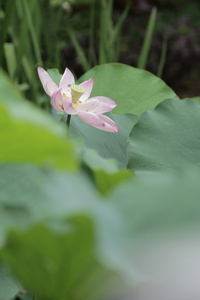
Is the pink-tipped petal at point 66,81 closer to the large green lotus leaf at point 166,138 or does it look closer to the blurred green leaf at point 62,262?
the large green lotus leaf at point 166,138

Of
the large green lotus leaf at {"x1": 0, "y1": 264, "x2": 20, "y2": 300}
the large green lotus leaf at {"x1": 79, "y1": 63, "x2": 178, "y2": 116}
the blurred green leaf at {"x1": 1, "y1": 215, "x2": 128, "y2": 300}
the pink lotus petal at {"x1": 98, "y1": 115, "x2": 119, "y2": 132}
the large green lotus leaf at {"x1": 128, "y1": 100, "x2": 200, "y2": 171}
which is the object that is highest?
the blurred green leaf at {"x1": 1, "y1": 215, "x2": 128, "y2": 300}

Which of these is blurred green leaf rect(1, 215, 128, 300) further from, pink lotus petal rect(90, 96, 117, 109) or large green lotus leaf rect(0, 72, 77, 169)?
pink lotus petal rect(90, 96, 117, 109)

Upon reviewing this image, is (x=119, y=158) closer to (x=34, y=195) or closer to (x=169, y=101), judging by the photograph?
(x=169, y=101)

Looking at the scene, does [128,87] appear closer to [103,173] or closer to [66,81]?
[66,81]

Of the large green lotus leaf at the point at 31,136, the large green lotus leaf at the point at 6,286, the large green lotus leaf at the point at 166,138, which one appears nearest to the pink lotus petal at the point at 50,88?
the large green lotus leaf at the point at 166,138

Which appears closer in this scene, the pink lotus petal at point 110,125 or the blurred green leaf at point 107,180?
the blurred green leaf at point 107,180

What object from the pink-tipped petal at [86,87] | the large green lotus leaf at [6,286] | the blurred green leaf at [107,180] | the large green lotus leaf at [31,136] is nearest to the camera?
the large green lotus leaf at [31,136]

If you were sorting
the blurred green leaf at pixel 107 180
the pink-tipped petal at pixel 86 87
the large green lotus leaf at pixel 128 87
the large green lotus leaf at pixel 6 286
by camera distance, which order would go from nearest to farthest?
1. the blurred green leaf at pixel 107 180
2. the large green lotus leaf at pixel 6 286
3. the pink-tipped petal at pixel 86 87
4. the large green lotus leaf at pixel 128 87

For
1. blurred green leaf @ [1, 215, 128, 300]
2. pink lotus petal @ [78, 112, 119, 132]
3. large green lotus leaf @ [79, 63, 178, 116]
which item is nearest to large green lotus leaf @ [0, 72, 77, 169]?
blurred green leaf @ [1, 215, 128, 300]
